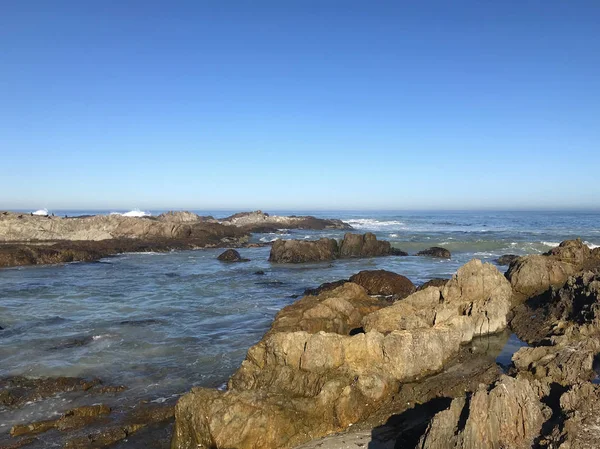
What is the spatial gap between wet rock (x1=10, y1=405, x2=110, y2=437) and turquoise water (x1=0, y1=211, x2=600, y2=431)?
59 cm

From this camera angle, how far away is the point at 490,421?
6605 mm

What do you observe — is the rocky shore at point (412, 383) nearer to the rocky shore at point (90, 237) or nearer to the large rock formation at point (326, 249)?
the large rock formation at point (326, 249)

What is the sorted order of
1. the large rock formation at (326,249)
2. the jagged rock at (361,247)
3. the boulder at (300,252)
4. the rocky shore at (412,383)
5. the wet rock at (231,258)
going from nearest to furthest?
the rocky shore at (412,383) → the boulder at (300,252) → the large rock formation at (326,249) → the wet rock at (231,258) → the jagged rock at (361,247)

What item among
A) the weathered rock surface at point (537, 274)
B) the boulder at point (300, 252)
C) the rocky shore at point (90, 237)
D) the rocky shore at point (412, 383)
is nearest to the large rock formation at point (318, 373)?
the rocky shore at point (412, 383)

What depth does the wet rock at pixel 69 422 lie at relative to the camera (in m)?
9.20

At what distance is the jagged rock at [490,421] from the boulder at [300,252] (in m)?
28.3

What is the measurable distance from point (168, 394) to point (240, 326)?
6130mm

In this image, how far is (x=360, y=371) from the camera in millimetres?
9453

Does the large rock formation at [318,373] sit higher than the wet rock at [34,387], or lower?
higher

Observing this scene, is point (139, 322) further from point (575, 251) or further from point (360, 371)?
point (575, 251)

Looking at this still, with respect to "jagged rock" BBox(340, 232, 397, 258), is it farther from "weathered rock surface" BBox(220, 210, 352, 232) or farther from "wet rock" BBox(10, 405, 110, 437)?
"weathered rock surface" BBox(220, 210, 352, 232)

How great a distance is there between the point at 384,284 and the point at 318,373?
41.4ft

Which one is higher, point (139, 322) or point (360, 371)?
point (360, 371)

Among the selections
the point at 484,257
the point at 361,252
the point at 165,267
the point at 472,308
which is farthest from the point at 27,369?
the point at 484,257
